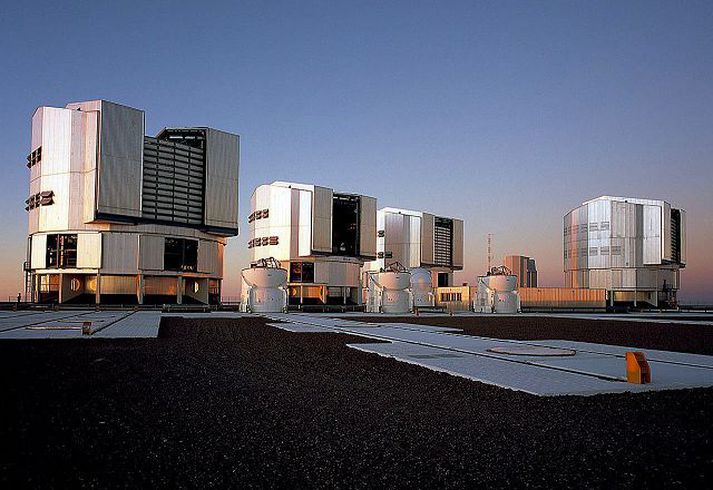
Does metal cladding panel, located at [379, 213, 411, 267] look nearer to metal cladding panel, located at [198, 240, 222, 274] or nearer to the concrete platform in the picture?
metal cladding panel, located at [198, 240, 222, 274]

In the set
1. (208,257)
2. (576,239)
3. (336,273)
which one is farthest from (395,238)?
(208,257)

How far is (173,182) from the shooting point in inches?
2456

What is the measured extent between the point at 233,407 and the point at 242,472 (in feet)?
10.6

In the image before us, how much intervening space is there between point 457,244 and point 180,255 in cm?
5003

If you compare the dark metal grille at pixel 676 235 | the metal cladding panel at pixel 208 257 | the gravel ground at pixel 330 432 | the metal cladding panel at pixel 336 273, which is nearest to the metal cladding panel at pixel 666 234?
the dark metal grille at pixel 676 235

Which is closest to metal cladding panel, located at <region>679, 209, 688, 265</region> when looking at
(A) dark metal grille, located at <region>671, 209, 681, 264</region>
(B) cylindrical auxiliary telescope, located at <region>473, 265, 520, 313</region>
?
(A) dark metal grille, located at <region>671, 209, 681, 264</region>

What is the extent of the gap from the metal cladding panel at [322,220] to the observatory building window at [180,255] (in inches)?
567

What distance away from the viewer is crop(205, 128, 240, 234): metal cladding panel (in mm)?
63844

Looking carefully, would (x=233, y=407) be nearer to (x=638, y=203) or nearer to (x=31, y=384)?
(x=31, y=384)

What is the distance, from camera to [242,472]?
5.55 metres

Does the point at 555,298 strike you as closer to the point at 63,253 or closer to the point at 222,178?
the point at 222,178

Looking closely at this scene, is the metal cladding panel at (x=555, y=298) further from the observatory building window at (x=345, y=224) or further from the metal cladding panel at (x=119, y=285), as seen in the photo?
the metal cladding panel at (x=119, y=285)

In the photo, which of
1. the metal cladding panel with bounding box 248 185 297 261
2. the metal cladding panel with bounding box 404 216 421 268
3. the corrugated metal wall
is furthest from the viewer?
the metal cladding panel with bounding box 404 216 421 268

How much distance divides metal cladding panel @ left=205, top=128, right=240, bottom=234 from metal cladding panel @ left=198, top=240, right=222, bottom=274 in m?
2.46
